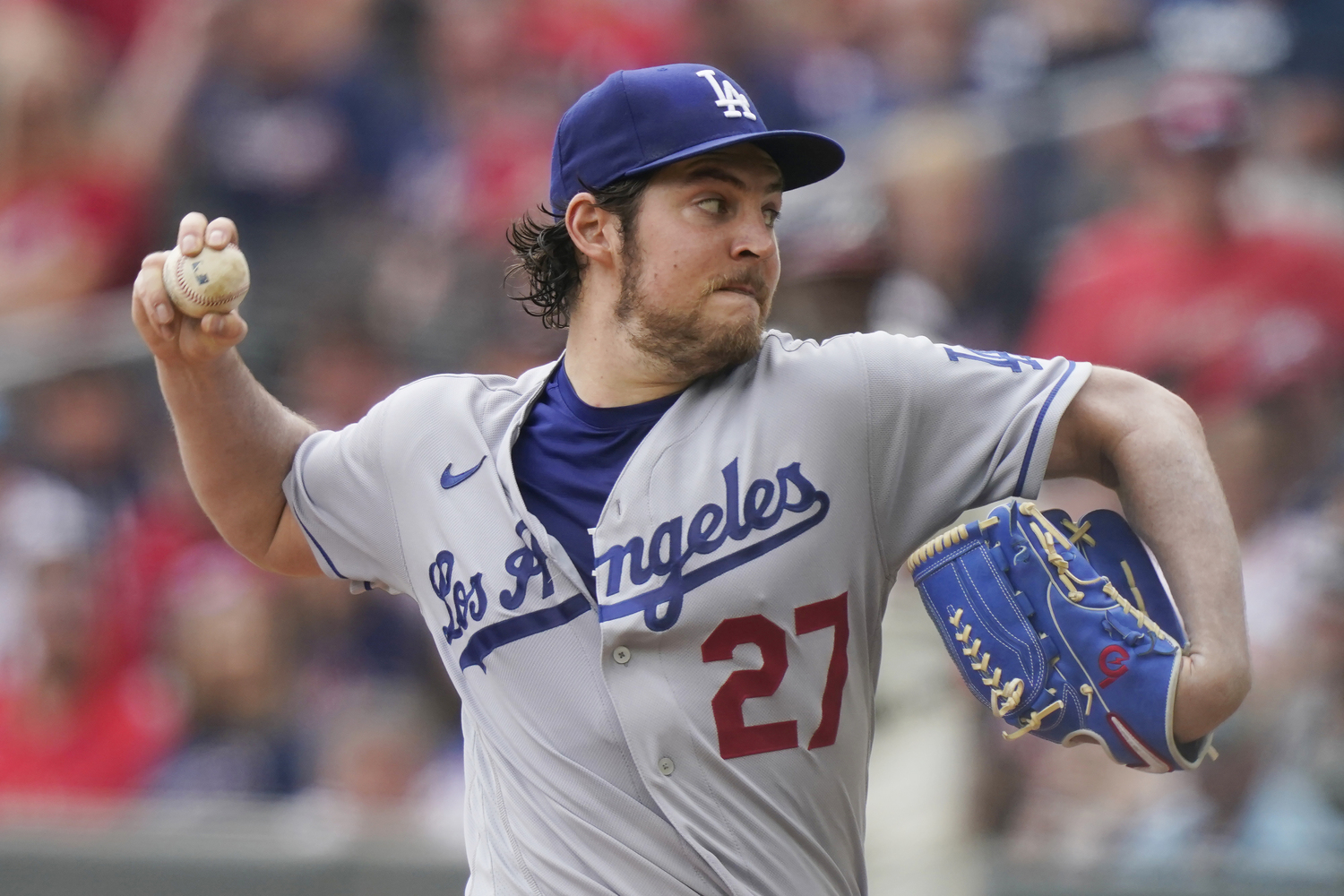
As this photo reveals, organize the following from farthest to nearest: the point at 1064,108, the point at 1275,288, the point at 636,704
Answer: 1. the point at 1064,108
2. the point at 1275,288
3. the point at 636,704

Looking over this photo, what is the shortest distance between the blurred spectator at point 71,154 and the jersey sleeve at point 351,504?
17.6 ft

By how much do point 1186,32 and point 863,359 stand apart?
4346mm

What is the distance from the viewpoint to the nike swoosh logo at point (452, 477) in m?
2.49

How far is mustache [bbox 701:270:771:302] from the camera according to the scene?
7.70ft

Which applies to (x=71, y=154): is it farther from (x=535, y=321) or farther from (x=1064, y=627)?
(x=1064, y=627)

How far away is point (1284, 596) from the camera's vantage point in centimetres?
478

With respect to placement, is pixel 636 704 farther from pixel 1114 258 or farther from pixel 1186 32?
pixel 1186 32

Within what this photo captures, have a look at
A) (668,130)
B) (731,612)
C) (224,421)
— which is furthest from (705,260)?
(224,421)

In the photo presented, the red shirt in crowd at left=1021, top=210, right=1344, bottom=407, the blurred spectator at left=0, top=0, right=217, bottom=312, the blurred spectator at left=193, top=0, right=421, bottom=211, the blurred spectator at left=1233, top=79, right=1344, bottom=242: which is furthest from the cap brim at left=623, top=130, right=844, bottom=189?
the blurred spectator at left=0, top=0, right=217, bottom=312

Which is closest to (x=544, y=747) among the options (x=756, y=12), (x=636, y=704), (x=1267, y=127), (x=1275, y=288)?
(x=636, y=704)

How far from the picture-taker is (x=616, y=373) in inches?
98.5

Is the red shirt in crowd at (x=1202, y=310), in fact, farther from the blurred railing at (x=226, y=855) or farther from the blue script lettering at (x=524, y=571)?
the blue script lettering at (x=524, y=571)

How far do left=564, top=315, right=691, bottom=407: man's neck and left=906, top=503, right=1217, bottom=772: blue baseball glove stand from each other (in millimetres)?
493

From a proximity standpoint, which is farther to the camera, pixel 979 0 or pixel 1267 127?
pixel 979 0
